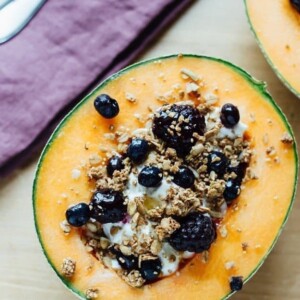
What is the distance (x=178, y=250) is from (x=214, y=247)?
6 centimetres

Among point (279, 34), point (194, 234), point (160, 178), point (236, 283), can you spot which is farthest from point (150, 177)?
point (279, 34)

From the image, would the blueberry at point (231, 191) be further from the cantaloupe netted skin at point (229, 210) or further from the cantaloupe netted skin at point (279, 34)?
the cantaloupe netted skin at point (279, 34)

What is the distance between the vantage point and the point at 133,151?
53.0 inches

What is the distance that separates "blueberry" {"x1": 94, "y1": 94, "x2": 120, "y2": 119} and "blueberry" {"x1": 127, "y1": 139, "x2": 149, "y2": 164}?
61mm

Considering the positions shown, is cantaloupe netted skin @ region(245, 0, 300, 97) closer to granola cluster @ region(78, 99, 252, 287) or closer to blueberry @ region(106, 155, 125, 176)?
granola cluster @ region(78, 99, 252, 287)

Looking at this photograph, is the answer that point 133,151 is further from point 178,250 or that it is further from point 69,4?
point 69,4

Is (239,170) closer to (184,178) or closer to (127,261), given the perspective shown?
(184,178)

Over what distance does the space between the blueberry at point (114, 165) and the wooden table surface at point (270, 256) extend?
0.28 metres

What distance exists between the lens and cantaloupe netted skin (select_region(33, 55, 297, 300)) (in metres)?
1.35

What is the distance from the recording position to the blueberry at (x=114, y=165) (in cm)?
136

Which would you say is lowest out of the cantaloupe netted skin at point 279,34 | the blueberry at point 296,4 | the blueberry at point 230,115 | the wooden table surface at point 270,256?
the wooden table surface at point 270,256

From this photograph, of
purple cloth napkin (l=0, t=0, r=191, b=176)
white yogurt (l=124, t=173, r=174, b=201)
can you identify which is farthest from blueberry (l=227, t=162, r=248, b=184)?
purple cloth napkin (l=0, t=0, r=191, b=176)

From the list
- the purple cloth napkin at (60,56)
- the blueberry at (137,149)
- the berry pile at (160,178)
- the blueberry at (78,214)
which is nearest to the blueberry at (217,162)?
the berry pile at (160,178)

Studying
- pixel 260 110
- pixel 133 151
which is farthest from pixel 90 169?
pixel 260 110
